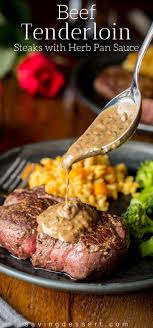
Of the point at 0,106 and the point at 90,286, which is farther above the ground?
the point at 90,286

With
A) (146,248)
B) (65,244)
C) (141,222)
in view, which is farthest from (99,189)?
(65,244)

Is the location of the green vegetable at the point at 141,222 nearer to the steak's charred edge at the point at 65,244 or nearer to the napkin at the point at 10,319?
the steak's charred edge at the point at 65,244

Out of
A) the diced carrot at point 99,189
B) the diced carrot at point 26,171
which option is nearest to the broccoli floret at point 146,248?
the diced carrot at point 99,189

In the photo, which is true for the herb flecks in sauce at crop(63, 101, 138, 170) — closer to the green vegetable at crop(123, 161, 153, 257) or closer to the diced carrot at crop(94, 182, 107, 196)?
the green vegetable at crop(123, 161, 153, 257)

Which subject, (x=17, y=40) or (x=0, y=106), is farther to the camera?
(x=17, y=40)

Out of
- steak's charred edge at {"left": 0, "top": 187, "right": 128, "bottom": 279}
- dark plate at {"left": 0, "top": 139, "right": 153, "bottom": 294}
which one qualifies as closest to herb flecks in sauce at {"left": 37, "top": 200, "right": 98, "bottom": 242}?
steak's charred edge at {"left": 0, "top": 187, "right": 128, "bottom": 279}

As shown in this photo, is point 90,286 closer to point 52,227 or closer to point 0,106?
point 52,227

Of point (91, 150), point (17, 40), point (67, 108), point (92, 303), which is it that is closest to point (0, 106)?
point (67, 108)
